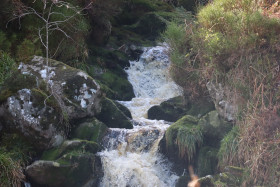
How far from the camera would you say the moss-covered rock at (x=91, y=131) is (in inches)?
269

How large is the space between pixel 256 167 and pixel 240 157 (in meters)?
0.33

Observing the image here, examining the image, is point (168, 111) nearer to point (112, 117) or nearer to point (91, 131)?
point (112, 117)

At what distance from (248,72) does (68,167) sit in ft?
11.8

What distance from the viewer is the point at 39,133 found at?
618cm

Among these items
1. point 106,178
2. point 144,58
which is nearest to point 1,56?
point 106,178

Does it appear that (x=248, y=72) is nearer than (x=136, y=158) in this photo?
Yes

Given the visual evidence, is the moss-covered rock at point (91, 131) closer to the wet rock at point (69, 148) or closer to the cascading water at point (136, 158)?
the cascading water at point (136, 158)

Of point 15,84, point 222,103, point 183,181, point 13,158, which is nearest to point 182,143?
point 183,181

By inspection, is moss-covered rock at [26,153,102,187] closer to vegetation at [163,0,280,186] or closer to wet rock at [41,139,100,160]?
wet rock at [41,139,100,160]

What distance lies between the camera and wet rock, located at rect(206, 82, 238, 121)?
20.6 ft

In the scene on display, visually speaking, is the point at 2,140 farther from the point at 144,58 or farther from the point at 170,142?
the point at 144,58

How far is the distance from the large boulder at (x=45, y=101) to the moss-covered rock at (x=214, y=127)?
2382mm

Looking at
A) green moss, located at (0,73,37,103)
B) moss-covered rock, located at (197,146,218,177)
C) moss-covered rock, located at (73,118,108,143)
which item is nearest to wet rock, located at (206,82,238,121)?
moss-covered rock, located at (197,146,218,177)

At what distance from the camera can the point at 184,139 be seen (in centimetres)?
644
